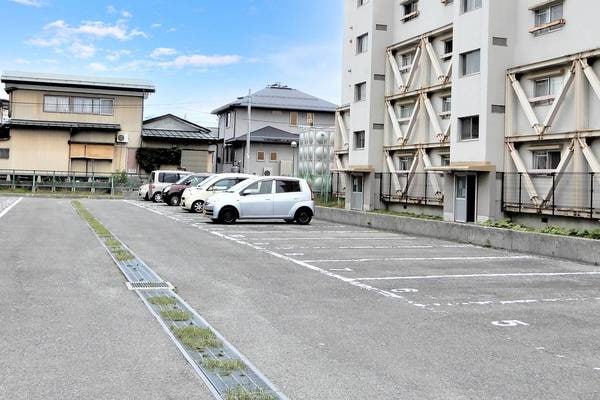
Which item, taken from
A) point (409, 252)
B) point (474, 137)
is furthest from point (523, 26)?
point (409, 252)

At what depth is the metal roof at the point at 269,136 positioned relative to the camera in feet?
181

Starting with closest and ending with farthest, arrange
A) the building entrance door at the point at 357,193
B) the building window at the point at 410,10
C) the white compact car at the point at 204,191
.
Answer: the white compact car at the point at 204,191 → the building window at the point at 410,10 → the building entrance door at the point at 357,193

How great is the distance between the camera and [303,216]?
23.3 meters

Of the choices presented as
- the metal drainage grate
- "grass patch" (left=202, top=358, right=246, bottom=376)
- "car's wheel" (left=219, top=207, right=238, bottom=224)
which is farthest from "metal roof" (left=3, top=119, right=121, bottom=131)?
"grass patch" (left=202, top=358, right=246, bottom=376)

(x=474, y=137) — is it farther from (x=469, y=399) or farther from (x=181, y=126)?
(x=181, y=126)

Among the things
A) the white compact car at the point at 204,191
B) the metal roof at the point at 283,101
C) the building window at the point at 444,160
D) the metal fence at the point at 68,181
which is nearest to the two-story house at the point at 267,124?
the metal roof at the point at 283,101

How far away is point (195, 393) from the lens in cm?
466

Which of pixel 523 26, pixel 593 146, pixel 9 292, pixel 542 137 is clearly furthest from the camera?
pixel 523 26

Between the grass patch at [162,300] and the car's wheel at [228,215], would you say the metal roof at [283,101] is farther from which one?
the grass patch at [162,300]

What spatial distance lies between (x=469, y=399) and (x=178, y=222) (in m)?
18.7

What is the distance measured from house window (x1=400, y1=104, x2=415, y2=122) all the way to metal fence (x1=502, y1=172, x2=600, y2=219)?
8.34 meters

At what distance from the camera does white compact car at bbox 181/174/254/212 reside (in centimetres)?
2820

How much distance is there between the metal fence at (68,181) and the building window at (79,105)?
4707 mm

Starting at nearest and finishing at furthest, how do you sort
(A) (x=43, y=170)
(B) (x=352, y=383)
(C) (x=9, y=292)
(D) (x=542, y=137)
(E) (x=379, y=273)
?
(B) (x=352, y=383), (C) (x=9, y=292), (E) (x=379, y=273), (D) (x=542, y=137), (A) (x=43, y=170)
